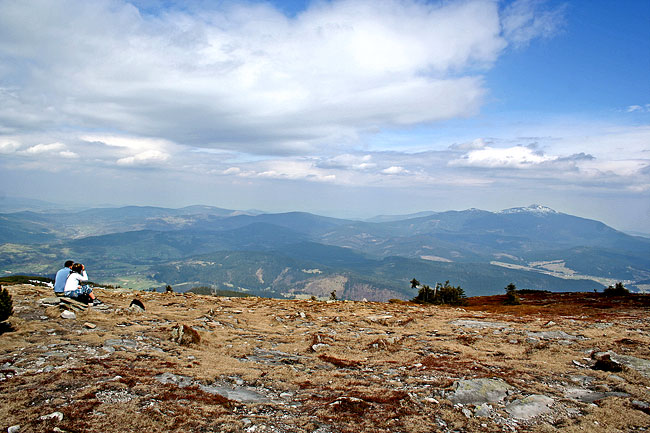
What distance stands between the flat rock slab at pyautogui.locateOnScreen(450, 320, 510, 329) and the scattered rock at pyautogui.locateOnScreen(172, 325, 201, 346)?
21168 millimetres

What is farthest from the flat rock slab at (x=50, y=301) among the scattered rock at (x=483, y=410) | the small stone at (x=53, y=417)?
the scattered rock at (x=483, y=410)

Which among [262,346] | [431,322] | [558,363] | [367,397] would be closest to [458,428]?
[367,397]

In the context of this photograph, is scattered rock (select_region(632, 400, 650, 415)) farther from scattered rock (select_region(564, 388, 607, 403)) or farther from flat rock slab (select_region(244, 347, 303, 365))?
flat rock slab (select_region(244, 347, 303, 365))

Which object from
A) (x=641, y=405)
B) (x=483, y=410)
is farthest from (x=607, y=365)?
(x=483, y=410)

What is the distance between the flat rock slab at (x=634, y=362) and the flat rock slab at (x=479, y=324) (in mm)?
9847

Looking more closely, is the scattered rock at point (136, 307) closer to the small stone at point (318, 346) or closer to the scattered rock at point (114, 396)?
the small stone at point (318, 346)

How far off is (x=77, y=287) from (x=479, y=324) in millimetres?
32079

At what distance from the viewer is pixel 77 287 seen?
72.5 ft

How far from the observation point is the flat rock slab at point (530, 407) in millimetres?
9866

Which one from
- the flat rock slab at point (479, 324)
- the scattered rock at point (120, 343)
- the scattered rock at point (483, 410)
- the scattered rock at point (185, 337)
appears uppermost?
the scattered rock at point (483, 410)

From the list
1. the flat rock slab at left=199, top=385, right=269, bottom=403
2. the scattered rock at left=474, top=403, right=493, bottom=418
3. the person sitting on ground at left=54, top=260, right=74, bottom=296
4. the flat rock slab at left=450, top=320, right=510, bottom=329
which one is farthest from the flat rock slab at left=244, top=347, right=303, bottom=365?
the flat rock slab at left=450, top=320, right=510, bottom=329

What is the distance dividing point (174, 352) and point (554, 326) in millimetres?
28130

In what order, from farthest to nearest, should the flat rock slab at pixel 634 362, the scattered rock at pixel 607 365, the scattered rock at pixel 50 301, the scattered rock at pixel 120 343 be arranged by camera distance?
1. the scattered rock at pixel 50 301
2. the scattered rock at pixel 120 343
3. the scattered rock at pixel 607 365
4. the flat rock slab at pixel 634 362

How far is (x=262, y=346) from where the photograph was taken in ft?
62.8
